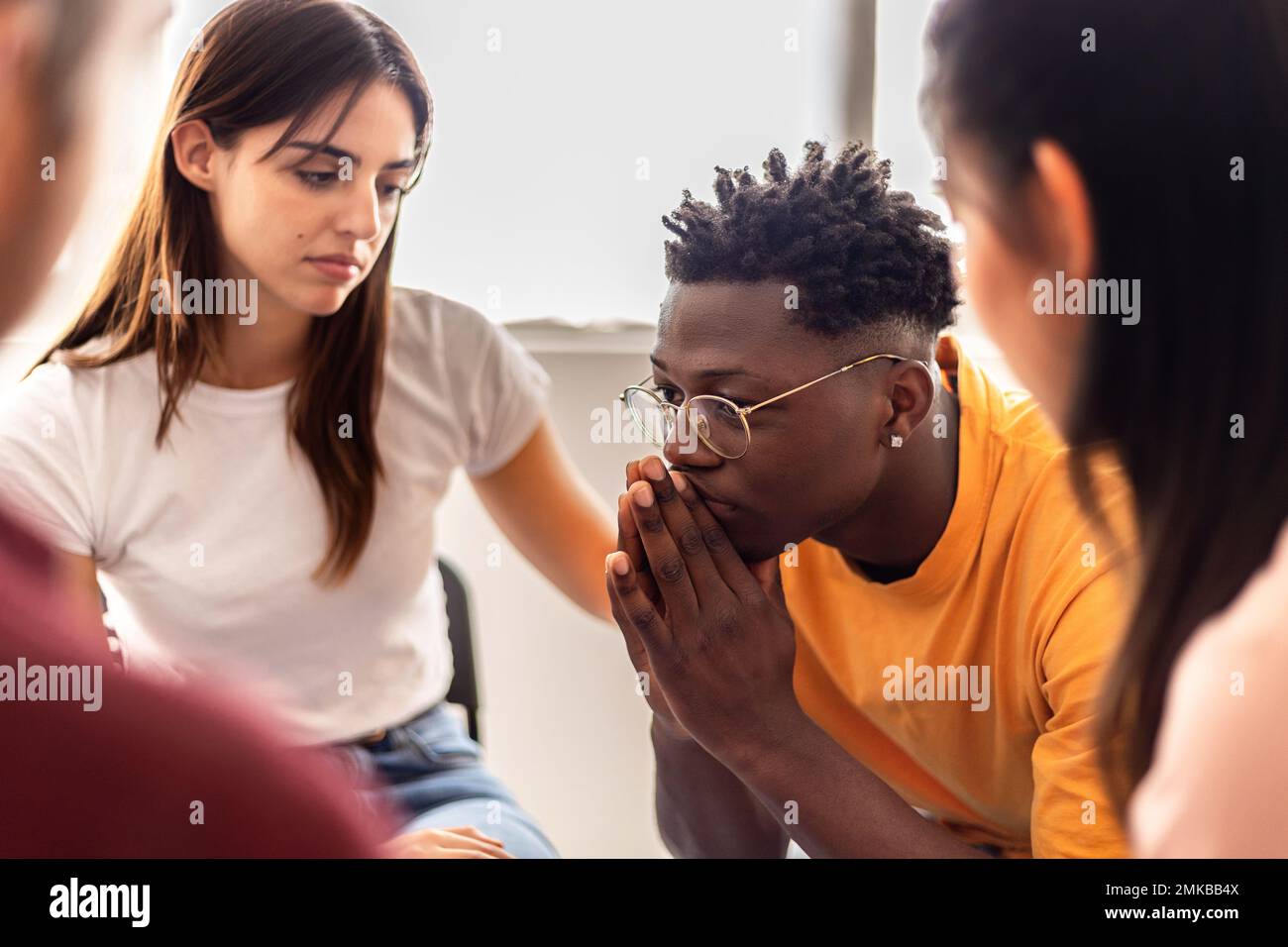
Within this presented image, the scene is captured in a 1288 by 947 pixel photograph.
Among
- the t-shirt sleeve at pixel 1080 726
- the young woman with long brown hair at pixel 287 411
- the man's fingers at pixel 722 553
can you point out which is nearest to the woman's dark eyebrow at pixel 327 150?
the young woman with long brown hair at pixel 287 411

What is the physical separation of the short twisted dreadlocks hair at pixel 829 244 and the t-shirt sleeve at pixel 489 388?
0.20 m

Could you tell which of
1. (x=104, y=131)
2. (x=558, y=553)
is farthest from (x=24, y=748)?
(x=558, y=553)

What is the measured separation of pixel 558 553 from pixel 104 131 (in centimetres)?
45

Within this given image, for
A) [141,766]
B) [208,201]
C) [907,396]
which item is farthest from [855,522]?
[141,766]

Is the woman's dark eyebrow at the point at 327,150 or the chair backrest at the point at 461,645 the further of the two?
the chair backrest at the point at 461,645

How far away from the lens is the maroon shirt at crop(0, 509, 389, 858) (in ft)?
0.65

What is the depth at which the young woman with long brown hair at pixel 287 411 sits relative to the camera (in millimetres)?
784

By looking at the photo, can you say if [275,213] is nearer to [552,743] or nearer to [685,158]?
[685,158]

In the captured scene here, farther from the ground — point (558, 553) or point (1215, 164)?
point (1215, 164)

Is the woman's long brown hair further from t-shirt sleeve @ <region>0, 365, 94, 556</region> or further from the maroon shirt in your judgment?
the maroon shirt

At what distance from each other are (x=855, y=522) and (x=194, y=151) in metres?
0.54

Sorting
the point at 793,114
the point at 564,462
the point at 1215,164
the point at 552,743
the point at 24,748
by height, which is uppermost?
the point at 793,114

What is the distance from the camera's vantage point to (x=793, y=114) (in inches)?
33.9

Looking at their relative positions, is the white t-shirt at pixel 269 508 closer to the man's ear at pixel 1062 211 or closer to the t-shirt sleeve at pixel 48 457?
the t-shirt sleeve at pixel 48 457
